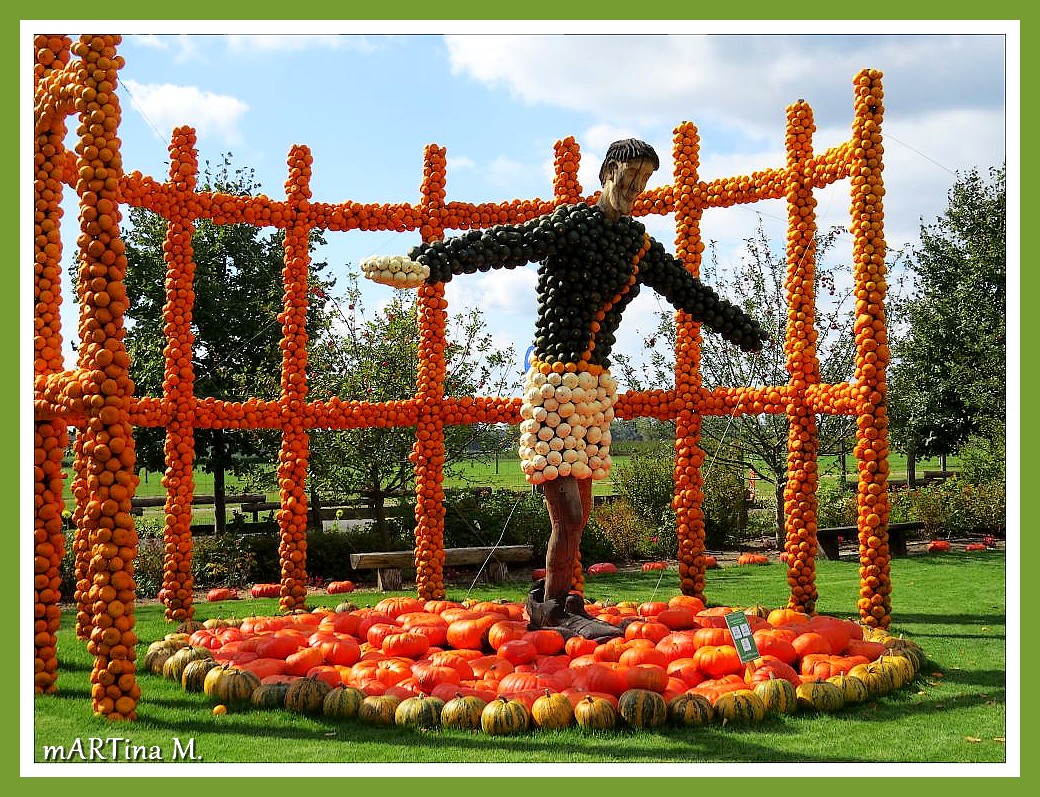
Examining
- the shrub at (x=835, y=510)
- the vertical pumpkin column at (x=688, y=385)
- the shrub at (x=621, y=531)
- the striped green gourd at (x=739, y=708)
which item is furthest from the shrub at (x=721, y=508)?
the striped green gourd at (x=739, y=708)

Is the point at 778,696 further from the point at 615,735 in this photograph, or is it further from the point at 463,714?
the point at 463,714

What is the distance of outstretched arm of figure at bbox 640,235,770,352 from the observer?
7.02 m

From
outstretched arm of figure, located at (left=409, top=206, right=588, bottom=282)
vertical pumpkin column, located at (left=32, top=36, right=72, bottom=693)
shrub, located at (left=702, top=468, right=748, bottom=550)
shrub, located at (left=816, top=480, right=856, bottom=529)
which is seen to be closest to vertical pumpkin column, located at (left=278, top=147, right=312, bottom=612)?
vertical pumpkin column, located at (left=32, top=36, right=72, bottom=693)

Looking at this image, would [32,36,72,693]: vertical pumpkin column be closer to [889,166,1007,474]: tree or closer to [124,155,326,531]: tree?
[124,155,326,531]: tree

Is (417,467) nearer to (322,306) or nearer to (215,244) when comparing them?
(322,306)

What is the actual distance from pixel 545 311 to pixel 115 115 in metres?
2.92

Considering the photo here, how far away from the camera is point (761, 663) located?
5641 mm

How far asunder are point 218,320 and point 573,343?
25.3ft

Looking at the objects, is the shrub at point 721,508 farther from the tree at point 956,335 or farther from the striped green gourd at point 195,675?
the striped green gourd at point 195,675

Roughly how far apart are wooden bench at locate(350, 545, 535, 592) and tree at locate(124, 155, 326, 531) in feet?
10.2

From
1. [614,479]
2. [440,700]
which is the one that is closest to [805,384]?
[440,700]

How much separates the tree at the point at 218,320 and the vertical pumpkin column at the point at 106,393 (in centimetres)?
711

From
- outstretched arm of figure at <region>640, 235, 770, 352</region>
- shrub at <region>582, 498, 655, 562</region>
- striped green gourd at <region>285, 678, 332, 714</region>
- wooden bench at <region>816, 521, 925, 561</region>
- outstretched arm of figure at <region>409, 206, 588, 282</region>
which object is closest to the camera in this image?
striped green gourd at <region>285, 678, 332, 714</region>
